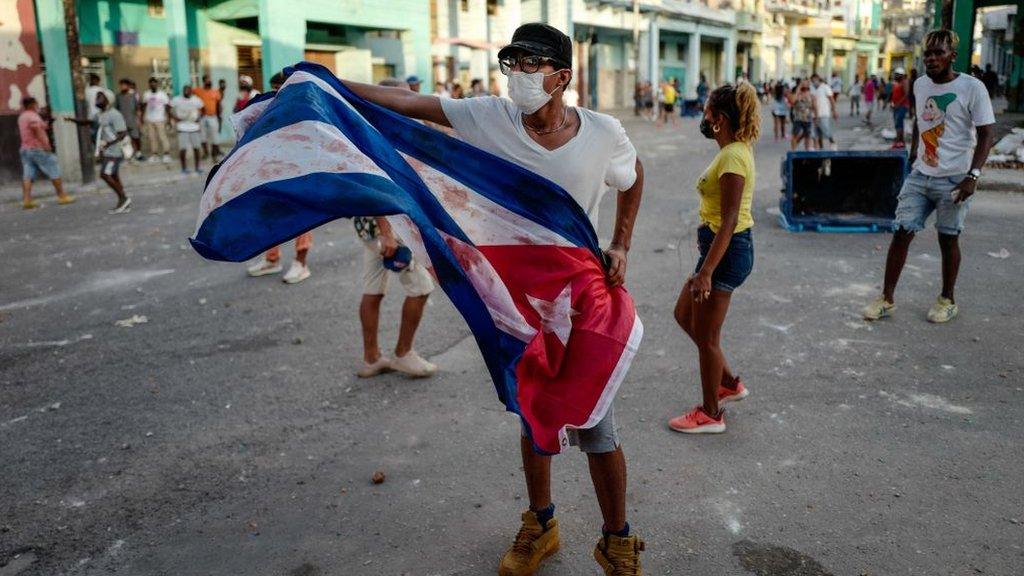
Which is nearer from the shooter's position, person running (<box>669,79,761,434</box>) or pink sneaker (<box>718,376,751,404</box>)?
person running (<box>669,79,761,434</box>)

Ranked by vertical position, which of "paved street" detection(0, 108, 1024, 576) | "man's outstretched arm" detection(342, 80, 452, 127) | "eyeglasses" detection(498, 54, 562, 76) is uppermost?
"eyeglasses" detection(498, 54, 562, 76)

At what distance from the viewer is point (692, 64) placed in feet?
149

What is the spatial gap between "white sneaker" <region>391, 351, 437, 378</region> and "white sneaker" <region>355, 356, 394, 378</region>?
0.15 feet

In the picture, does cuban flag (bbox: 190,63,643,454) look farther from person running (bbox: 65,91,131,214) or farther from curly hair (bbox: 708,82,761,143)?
person running (bbox: 65,91,131,214)

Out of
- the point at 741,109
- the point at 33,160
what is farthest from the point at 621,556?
the point at 33,160

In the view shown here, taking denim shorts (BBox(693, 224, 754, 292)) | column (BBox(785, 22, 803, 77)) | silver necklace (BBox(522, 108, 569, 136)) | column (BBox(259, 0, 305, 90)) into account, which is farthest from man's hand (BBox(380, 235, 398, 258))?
column (BBox(785, 22, 803, 77))

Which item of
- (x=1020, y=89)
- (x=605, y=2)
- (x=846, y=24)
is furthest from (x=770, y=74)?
(x=1020, y=89)

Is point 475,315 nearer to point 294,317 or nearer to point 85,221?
point 294,317

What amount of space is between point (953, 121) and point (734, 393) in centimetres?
277

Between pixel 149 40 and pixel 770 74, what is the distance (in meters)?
46.6

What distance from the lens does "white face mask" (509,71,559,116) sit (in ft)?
8.72

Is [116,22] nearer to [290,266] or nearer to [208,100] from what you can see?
[208,100]

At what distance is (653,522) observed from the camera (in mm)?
3148

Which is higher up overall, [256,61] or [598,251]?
[256,61]
